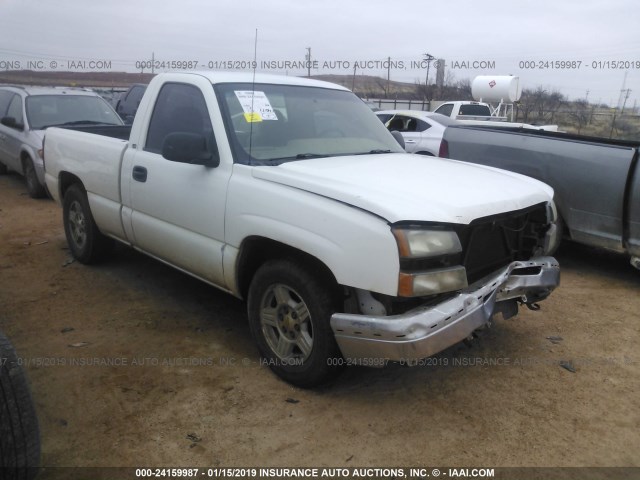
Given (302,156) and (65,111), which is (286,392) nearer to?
(302,156)

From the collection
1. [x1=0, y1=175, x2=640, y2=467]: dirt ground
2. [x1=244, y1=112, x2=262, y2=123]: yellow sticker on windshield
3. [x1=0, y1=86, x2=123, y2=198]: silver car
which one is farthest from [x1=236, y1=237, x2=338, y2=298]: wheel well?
[x1=0, y1=86, x2=123, y2=198]: silver car

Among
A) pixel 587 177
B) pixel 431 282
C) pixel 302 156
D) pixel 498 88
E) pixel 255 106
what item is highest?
pixel 498 88

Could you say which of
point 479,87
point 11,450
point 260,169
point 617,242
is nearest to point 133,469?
point 11,450

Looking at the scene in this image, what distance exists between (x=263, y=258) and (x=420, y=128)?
8.24 metres

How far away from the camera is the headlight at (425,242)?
2666 mm

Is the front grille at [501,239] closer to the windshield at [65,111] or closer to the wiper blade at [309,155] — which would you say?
the wiper blade at [309,155]

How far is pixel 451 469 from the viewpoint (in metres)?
2.69

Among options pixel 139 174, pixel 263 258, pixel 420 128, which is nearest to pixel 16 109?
pixel 139 174

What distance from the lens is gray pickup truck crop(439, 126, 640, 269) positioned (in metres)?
5.27

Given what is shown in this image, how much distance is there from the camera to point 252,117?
3.71 metres

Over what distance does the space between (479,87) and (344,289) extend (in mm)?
21215

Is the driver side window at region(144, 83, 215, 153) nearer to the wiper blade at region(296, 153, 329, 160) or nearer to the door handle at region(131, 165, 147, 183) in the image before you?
the door handle at region(131, 165, 147, 183)

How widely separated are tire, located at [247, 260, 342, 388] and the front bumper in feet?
0.52

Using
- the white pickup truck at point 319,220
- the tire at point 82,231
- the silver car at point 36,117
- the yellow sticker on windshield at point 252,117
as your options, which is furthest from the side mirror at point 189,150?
the silver car at point 36,117
